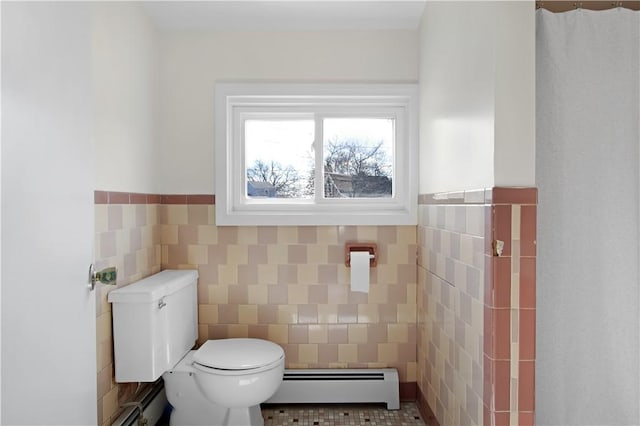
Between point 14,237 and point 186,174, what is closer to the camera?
point 14,237

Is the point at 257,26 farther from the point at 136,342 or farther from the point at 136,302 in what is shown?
the point at 136,342

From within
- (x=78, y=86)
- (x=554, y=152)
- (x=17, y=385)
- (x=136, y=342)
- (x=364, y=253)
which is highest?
(x=78, y=86)

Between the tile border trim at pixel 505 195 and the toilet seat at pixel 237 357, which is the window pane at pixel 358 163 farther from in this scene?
the tile border trim at pixel 505 195

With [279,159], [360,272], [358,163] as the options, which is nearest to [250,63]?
[279,159]

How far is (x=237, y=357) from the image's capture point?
6.93 ft

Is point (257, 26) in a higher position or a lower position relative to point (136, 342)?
higher

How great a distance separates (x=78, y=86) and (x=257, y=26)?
1.39 metres

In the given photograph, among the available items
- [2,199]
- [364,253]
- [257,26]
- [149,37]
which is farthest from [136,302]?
[257,26]

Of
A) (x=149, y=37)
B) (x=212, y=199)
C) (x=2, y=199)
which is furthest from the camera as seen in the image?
(x=212, y=199)

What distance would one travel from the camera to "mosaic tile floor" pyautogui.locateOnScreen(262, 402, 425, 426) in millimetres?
2379

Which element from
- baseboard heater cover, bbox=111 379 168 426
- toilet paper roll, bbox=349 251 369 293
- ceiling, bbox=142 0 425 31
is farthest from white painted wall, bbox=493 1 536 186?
baseboard heater cover, bbox=111 379 168 426

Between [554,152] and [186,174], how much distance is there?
6.24 ft

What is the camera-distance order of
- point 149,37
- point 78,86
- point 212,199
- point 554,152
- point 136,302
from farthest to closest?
1. point 212,199
2. point 149,37
3. point 136,302
4. point 554,152
5. point 78,86

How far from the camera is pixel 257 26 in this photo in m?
2.53
